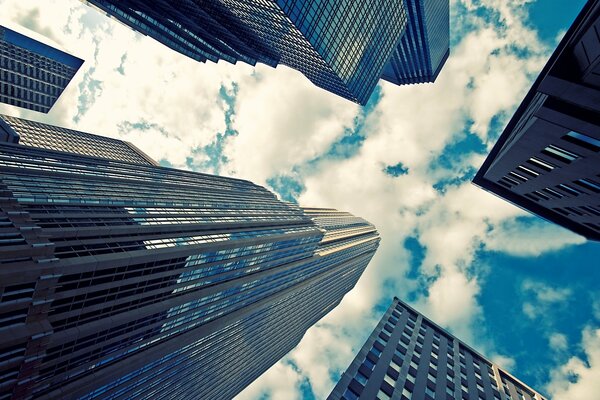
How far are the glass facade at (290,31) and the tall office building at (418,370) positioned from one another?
218 ft

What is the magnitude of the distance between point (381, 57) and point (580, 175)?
115 m

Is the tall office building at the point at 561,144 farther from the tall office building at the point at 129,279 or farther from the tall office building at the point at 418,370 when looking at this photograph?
the tall office building at the point at 129,279

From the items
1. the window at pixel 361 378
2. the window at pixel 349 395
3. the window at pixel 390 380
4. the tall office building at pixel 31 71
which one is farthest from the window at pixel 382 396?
the tall office building at pixel 31 71

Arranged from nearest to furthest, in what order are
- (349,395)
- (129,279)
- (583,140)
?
(583,140)
(349,395)
(129,279)

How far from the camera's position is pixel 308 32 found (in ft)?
265

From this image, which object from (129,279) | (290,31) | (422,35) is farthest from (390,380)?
(422,35)

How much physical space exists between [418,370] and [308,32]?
7195 cm

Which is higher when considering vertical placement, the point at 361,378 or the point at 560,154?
the point at 560,154

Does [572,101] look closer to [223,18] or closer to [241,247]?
[241,247]

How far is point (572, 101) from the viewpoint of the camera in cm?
2259

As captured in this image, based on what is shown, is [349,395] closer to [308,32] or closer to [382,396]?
[382,396]

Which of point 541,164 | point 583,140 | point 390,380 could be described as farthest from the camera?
point 390,380

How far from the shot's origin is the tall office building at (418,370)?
47594 mm

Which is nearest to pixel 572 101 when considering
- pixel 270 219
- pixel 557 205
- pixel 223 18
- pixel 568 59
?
pixel 568 59
